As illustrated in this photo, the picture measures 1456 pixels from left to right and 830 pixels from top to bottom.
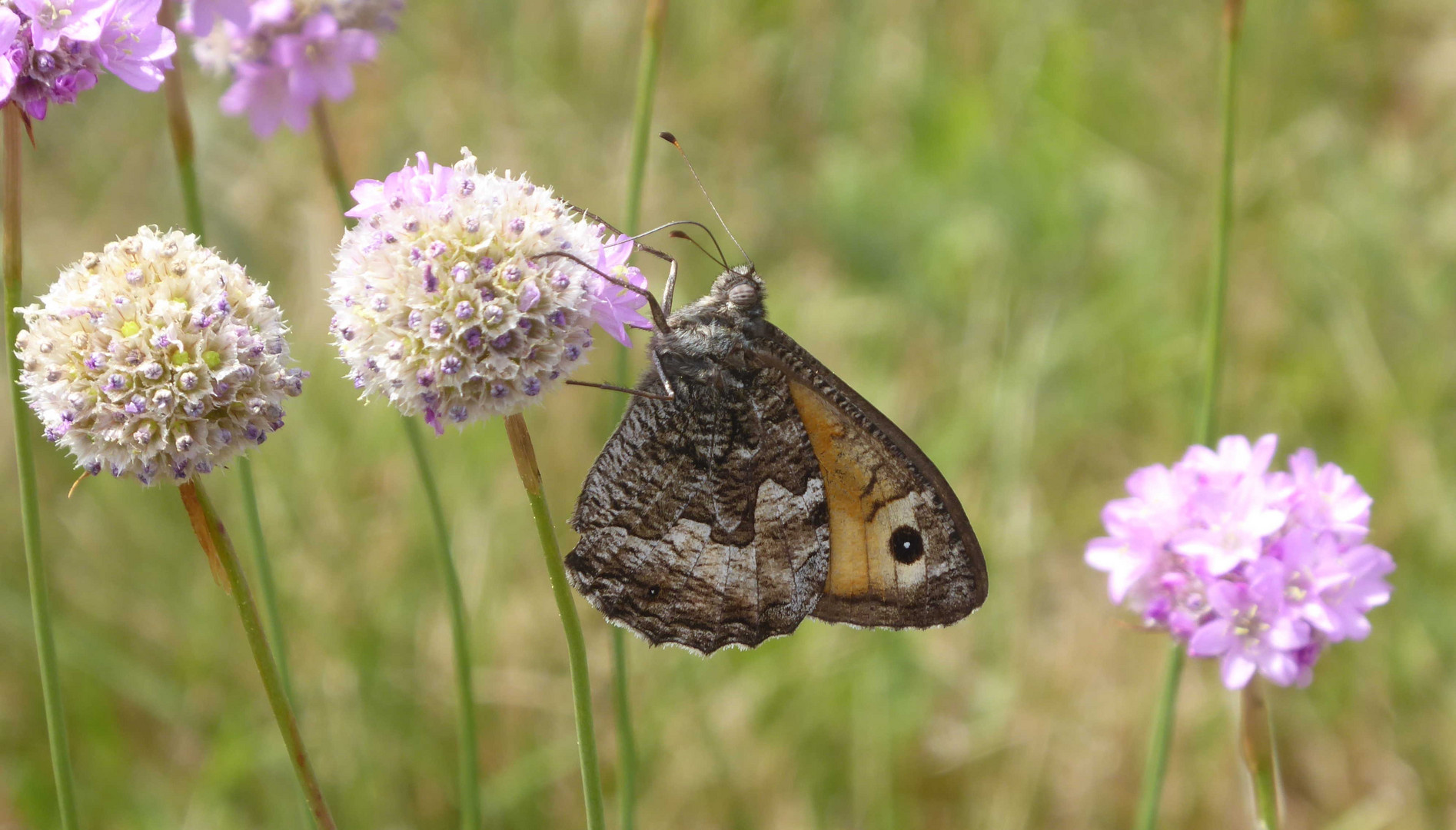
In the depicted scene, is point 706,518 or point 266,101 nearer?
point 706,518

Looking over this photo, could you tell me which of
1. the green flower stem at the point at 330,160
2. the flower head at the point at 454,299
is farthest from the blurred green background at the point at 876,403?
the flower head at the point at 454,299

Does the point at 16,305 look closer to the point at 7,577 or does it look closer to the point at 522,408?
the point at 522,408

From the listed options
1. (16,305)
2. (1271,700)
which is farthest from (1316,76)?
(16,305)

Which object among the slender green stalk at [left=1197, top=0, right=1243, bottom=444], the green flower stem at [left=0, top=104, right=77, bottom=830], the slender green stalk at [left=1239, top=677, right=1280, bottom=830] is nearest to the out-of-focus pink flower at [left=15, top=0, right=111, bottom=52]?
the green flower stem at [left=0, top=104, right=77, bottom=830]

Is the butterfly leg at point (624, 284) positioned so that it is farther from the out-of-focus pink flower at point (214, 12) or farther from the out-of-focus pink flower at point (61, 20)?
the out-of-focus pink flower at point (214, 12)

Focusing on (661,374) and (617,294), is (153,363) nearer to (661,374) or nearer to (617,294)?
(617,294)

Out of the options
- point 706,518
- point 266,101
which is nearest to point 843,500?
point 706,518
